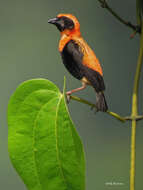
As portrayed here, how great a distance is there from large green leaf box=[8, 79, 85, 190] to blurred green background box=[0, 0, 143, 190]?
36cm

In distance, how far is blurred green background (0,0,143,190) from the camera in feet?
2.89

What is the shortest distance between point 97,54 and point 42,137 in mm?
451

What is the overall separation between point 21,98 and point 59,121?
7 centimetres

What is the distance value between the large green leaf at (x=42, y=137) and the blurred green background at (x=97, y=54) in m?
0.36

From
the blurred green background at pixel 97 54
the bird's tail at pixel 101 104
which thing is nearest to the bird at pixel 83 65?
the bird's tail at pixel 101 104

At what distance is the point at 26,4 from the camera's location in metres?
0.90

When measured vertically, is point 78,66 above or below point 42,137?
above

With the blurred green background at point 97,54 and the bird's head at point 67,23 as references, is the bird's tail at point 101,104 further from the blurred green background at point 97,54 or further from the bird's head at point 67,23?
the blurred green background at point 97,54

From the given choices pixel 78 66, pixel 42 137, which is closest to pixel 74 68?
pixel 78 66

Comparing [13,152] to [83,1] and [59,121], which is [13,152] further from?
[83,1]

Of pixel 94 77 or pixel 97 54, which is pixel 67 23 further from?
pixel 97 54

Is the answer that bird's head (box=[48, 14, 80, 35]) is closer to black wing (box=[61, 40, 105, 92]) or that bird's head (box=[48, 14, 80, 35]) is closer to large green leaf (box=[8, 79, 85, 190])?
black wing (box=[61, 40, 105, 92])

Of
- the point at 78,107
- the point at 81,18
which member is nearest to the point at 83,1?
the point at 81,18

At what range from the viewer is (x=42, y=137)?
494 mm
